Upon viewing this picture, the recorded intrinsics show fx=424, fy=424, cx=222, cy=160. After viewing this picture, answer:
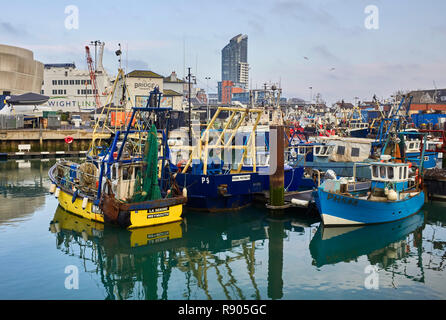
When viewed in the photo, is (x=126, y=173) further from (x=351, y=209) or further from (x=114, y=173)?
(x=351, y=209)

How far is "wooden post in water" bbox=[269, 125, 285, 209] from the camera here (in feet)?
72.7

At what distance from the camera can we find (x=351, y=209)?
1975 centimetres

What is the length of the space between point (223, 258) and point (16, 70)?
96.6m

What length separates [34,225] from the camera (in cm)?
2112

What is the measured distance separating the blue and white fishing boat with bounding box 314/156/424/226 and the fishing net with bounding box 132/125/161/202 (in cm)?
755

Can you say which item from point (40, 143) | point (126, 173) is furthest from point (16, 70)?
point (126, 173)

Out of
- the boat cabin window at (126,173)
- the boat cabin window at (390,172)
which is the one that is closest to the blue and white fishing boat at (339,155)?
the boat cabin window at (390,172)

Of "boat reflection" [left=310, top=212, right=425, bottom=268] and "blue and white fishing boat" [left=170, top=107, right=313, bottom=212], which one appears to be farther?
Result: "blue and white fishing boat" [left=170, top=107, right=313, bottom=212]

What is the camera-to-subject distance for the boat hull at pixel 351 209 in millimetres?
19438

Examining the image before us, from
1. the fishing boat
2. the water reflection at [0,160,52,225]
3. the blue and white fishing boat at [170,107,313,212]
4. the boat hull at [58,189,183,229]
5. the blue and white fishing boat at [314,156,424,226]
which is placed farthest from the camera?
the water reflection at [0,160,52,225]

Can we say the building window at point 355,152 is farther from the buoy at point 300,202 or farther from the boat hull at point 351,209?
the buoy at point 300,202

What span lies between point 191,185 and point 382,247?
972 centimetres

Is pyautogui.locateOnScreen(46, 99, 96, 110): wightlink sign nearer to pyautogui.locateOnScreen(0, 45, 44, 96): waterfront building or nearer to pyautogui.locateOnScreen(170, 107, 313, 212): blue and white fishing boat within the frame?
pyautogui.locateOnScreen(0, 45, 44, 96): waterfront building

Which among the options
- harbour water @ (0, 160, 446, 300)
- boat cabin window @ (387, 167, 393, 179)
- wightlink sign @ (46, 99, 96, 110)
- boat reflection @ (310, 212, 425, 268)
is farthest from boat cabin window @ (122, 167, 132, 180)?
wightlink sign @ (46, 99, 96, 110)
